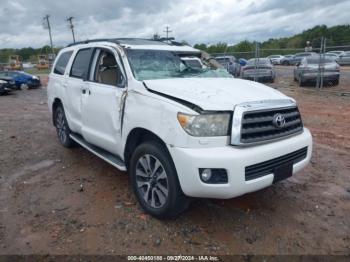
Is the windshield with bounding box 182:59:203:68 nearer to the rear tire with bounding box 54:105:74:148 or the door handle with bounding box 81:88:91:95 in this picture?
the door handle with bounding box 81:88:91:95

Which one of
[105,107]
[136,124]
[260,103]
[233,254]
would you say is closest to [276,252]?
[233,254]

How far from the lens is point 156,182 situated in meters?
3.17

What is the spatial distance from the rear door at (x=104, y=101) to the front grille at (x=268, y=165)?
62.6 inches

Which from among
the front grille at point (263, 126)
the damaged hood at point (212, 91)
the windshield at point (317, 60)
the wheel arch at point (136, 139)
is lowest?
the wheel arch at point (136, 139)

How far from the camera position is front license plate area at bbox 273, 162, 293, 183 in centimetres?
297

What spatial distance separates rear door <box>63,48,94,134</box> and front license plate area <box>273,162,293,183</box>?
111 inches

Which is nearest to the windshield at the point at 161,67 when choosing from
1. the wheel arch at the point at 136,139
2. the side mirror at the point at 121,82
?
the side mirror at the point at 121,82

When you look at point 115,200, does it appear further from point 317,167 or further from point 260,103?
point 317,167

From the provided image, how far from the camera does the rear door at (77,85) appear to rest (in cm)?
448

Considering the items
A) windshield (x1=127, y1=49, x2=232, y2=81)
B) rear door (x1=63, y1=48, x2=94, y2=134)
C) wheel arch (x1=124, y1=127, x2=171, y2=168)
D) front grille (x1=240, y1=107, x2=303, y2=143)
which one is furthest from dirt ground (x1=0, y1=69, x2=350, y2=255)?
windshield (x1=127, y1=49, x2=232, y2=81)

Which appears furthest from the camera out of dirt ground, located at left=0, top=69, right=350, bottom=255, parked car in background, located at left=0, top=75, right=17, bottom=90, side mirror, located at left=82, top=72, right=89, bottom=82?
parked car in background, located at left=0, top=75, right=17, bottom=90

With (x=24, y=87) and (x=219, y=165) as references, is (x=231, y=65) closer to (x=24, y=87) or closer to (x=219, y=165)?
(x=24, y=87)

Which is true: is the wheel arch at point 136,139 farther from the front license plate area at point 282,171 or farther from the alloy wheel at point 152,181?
the front license plate area at point 282,171

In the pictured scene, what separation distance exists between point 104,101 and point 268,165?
2106mm
